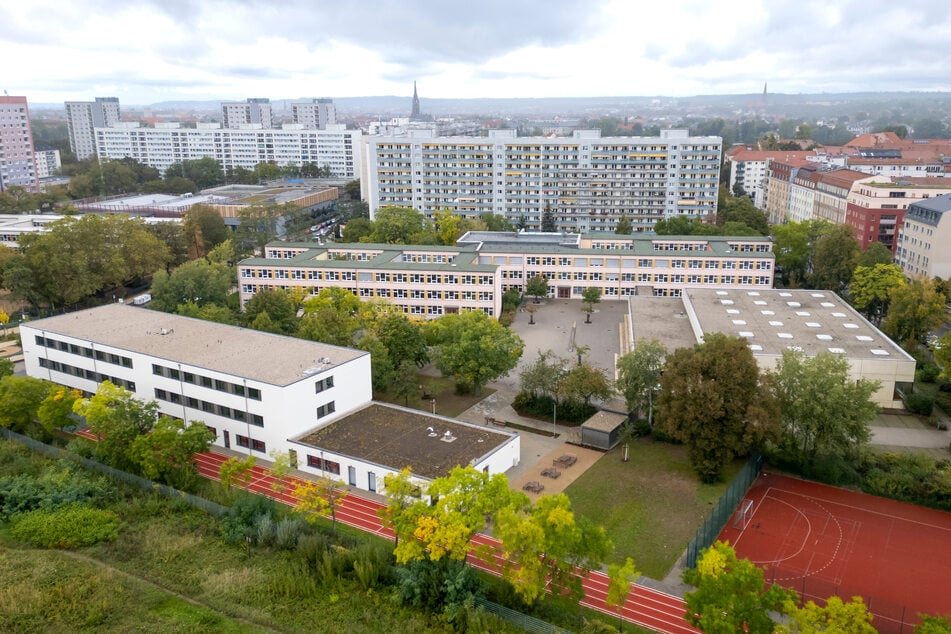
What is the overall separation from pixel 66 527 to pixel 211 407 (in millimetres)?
8315

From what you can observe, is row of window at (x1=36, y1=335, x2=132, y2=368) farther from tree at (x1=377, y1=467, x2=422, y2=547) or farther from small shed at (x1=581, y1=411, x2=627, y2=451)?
small shed at (x1=581, y1=411, x2=627, y2=451)

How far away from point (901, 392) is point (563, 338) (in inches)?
802

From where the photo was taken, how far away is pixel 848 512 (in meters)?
27.5

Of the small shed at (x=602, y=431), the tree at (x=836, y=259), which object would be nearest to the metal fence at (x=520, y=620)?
the small shed at (x=602, y=431)

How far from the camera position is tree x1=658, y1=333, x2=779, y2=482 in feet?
93.0

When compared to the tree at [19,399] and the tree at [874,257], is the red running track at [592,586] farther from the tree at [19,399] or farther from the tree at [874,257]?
the tree at [874,257]

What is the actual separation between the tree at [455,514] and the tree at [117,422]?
13227 millimetres

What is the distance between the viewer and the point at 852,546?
2533cm

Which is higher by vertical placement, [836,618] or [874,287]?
[874,287]

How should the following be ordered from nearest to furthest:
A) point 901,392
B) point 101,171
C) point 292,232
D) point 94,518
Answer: point 94,518 < point 901,392 < point 292,232 < point 101,171

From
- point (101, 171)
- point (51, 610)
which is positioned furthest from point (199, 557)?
point (101, 171)

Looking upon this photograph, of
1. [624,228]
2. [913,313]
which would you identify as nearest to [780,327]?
[913,313]

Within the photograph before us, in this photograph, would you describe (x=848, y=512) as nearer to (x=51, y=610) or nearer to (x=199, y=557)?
(x=199, y=557)

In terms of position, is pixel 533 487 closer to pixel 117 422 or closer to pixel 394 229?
pixel 117 422
